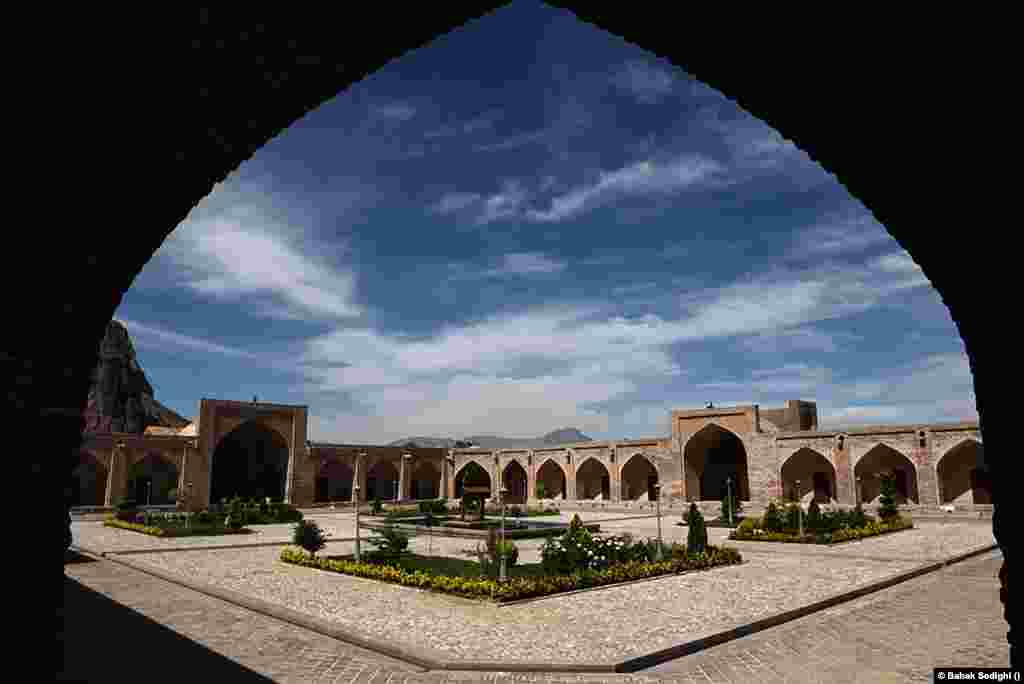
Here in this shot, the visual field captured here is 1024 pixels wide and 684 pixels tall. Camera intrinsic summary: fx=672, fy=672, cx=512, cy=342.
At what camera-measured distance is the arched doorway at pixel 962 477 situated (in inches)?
1211

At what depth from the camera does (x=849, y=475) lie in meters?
31.8

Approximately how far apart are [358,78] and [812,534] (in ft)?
65.2

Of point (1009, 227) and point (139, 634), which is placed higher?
point (1009, 227)

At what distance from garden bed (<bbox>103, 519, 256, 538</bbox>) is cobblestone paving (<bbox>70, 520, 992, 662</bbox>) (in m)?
5.58

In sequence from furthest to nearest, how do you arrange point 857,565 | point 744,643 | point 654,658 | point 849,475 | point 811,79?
point 849,475, point 857,565, point 744,643, point 654,658, point 811,79

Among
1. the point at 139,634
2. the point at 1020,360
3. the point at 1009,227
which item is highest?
the point at 1009,227

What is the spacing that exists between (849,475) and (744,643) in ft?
88.0

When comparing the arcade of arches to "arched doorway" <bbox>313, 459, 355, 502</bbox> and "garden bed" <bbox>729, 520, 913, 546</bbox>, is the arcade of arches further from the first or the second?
"garden bed" <bbox>729, 520, 913, 546</bbox>

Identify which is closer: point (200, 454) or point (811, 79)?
point (811, 79)

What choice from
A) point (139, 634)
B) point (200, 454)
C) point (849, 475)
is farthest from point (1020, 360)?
point (200, 454)

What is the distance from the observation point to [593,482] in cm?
4547

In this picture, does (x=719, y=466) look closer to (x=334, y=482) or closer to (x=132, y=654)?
(x=334, y=482)

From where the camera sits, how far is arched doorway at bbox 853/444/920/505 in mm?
32562

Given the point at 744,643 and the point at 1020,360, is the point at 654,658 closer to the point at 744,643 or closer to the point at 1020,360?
the point at 744,643
